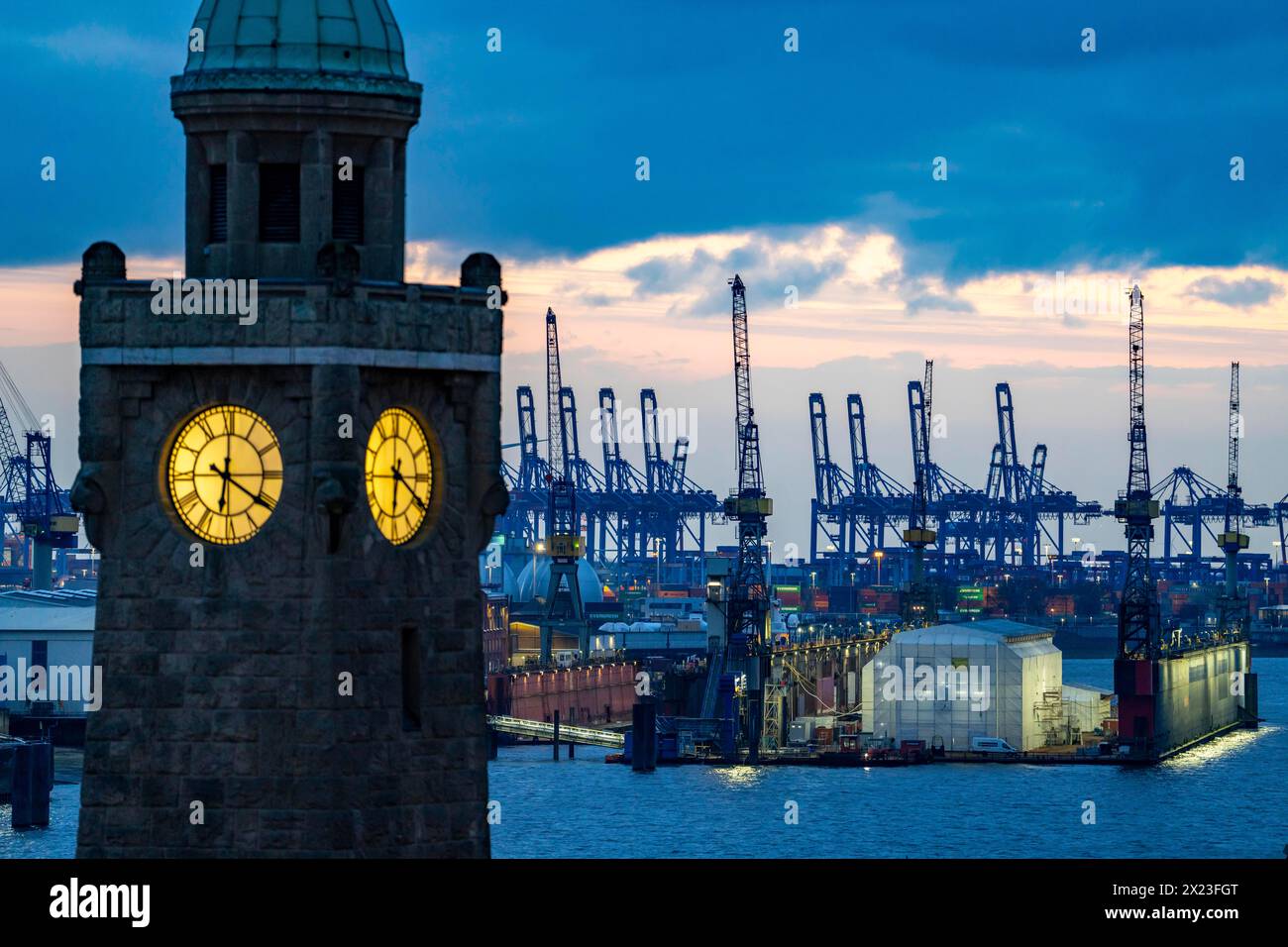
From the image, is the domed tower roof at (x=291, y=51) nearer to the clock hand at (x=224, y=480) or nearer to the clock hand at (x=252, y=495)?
the clock hand at (x=224, y=480)

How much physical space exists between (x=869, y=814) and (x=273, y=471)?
148m

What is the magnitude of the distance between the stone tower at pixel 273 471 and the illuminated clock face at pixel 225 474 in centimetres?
3

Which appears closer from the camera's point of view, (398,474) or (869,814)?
(398,474)

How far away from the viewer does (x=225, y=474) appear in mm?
23344

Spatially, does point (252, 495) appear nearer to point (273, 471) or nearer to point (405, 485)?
point (273, 471)

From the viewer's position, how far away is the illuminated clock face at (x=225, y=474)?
23266 mm

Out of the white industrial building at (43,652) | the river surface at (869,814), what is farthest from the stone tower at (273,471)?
the white industrial building at (43,652)

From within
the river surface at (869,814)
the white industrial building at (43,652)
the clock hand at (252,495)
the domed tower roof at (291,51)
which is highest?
the domed tower roof at (291,51)

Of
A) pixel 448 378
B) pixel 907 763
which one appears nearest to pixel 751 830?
pixel 907 763

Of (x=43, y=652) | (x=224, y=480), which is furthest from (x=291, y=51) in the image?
(x=43, y=652)
